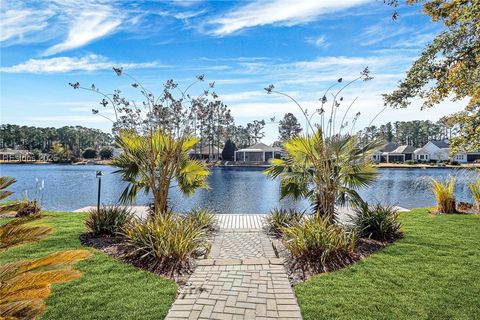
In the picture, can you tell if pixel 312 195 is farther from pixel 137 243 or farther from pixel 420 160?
pixel 420 160

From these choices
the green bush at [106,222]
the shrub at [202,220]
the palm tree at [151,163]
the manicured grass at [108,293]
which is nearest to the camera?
the manicured grass at [108,293]

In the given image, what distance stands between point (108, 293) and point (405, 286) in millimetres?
3611

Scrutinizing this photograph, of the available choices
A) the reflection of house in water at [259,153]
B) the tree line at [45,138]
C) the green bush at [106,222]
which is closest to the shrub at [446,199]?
the green bush at [106,222]

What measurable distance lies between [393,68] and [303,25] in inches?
103

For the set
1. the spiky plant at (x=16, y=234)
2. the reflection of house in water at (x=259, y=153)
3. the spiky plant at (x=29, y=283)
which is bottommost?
the spiky plant at (x=29, y=283)

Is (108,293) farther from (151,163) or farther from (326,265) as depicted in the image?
(151,163)

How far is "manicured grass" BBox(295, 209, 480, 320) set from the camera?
352 cm

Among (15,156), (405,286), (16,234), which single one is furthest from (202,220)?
(15,156)

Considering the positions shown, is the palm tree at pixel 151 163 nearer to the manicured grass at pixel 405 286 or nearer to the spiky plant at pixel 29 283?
the manicured grass at pixel 405 286

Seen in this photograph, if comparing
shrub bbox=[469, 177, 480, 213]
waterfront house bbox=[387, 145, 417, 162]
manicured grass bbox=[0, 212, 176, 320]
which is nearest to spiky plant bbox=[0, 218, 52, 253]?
manicured grass bbox=[0, 212, 176, 320]

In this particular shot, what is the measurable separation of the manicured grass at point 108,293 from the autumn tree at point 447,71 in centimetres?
567

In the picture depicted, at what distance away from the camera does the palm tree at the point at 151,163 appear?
283 inches

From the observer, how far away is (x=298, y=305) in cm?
370

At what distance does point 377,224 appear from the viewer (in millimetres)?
6348
